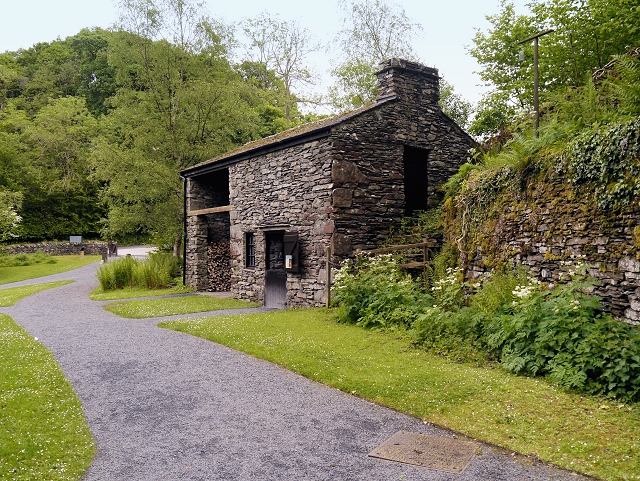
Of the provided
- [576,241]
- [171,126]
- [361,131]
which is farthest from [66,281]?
[576,241]

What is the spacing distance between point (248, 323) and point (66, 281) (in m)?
15.8

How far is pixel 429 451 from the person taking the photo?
4332 millimetres

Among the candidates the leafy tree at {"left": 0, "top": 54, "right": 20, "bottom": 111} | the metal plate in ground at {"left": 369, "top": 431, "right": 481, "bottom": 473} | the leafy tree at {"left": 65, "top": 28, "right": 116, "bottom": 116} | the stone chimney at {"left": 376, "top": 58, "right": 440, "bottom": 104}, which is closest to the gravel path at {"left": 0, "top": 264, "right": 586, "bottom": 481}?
the metal plate in ground at {"left": 369, "top": 431, "right": 481, "bottom": 473}

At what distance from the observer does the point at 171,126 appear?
74.0 feet

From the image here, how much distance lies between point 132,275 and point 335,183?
38.6 ft

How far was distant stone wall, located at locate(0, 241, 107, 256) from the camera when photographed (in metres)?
35.1

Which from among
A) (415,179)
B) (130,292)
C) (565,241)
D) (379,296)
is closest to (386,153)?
(415,179)

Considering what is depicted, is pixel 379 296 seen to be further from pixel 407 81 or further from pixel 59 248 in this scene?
pixel 59 248

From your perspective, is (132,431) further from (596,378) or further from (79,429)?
(596,378)

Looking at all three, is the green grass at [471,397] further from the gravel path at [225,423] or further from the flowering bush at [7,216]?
the flowering bush at [7,216]

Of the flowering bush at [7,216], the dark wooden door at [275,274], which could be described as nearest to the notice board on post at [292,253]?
the dark wooden door at [275,274]

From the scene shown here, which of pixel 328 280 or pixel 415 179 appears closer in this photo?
pixel 328 280

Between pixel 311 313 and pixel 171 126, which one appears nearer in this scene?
pixel 311 313

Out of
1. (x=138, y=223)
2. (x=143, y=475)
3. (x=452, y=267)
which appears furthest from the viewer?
(x=138, y=223)
